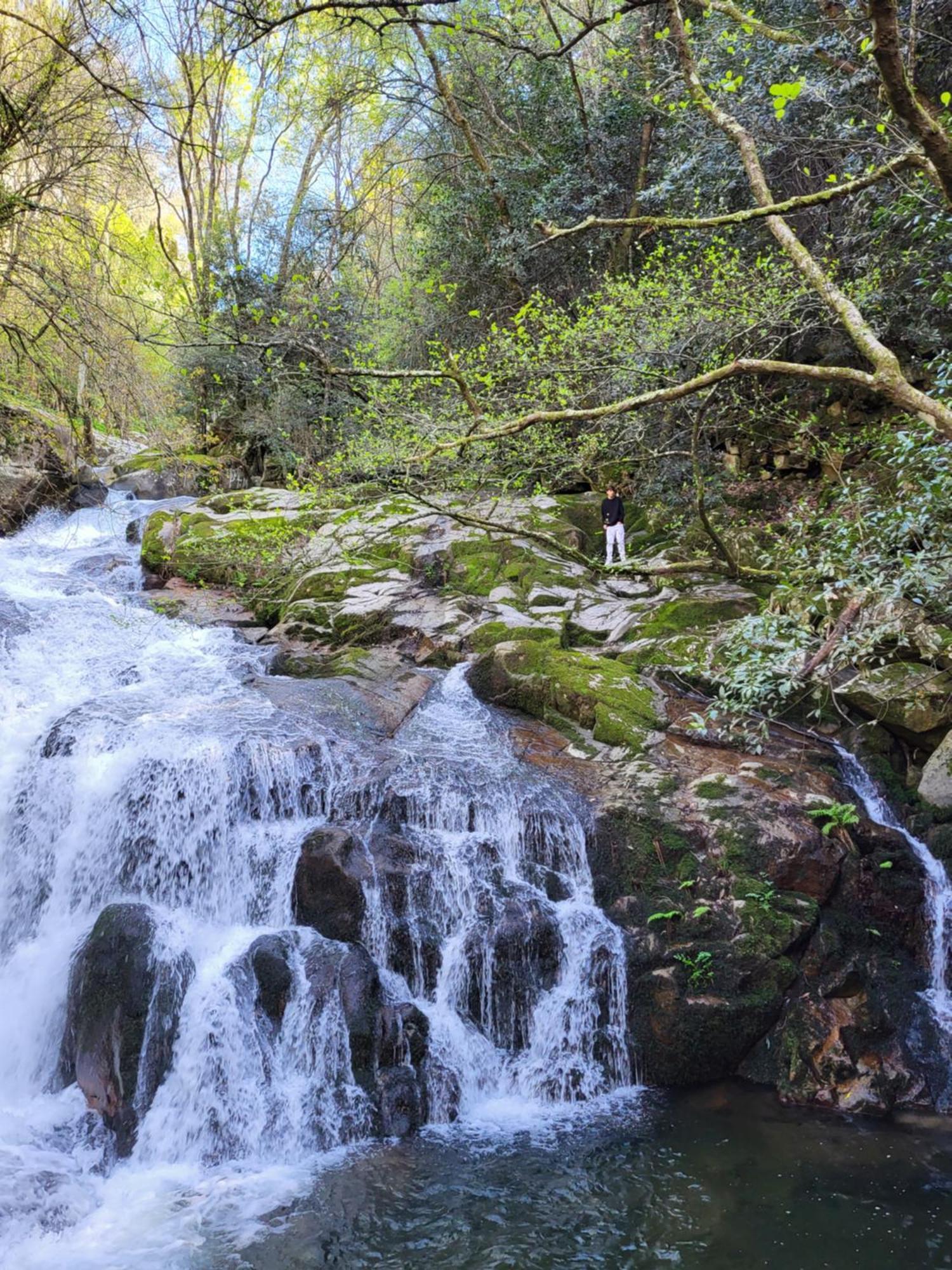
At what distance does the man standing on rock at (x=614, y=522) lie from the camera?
11.9m

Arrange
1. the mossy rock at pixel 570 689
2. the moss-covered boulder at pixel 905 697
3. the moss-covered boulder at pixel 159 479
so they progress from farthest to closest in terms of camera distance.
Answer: the moss-covered boulder at pixel 159 479 → the mossy rock at pixel 570 689 → the moss-covered boulder at pixel 905 697

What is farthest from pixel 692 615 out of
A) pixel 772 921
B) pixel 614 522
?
pixel 772 921

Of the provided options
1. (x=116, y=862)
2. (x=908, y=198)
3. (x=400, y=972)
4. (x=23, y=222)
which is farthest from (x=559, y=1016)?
(x=908, y=198)

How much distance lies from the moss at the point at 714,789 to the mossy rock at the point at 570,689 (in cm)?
79

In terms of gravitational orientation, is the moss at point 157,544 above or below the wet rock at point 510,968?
above

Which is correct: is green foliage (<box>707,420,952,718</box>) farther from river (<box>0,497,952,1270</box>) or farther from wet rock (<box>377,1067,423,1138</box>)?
Answer: wet rock (<box>377,1067,423,1138</box>)

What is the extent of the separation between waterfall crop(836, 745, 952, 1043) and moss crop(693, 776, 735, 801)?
53.5 inches

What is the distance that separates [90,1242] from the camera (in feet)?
14.6

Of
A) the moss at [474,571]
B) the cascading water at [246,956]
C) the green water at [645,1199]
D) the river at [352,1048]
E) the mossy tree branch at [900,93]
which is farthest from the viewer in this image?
the moss at [474,571]

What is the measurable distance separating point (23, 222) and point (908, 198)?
7.34 metres

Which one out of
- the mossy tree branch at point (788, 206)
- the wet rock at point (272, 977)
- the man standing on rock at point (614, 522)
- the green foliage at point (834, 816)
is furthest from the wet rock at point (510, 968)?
the man standing on rock at point (614, 522)

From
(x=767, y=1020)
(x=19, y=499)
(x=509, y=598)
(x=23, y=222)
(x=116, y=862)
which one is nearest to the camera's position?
(x=23, y=222)

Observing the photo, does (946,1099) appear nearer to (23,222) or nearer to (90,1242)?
(90,1242)

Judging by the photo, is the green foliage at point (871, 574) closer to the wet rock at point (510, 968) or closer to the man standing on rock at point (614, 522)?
the wet rock at point (510, 968)
